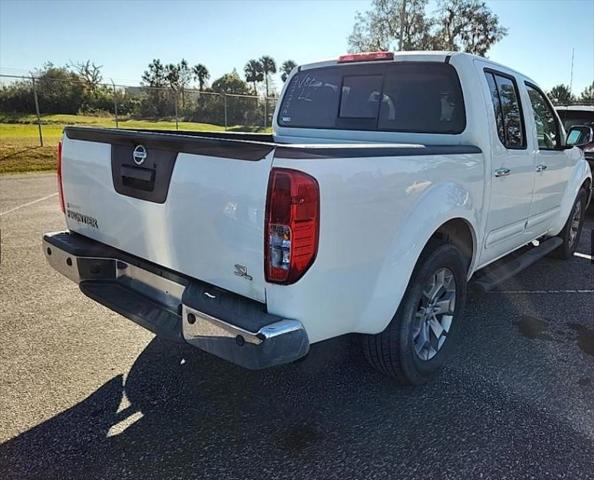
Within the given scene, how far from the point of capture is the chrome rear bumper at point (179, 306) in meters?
2.16

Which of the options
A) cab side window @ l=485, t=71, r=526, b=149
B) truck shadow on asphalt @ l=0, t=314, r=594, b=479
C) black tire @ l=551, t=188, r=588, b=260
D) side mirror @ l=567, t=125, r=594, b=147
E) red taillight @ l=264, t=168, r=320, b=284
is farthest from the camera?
black tire @ l=551, t=188, r=588, b=260

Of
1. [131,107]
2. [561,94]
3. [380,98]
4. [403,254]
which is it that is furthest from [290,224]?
[561,94]

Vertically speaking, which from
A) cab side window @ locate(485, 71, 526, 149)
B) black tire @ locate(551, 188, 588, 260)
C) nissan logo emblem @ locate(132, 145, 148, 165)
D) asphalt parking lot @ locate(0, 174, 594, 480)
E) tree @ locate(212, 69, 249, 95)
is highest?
tree @ locate(212, 69, 249, 95)

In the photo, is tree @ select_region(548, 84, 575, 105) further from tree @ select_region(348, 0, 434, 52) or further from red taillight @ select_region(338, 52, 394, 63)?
red taillight @ select_region(338, 52, 394, 63)

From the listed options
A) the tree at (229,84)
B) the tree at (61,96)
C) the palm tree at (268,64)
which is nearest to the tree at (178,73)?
the tree at (229,84)

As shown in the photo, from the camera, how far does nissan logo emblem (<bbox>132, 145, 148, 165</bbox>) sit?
2.65 meters

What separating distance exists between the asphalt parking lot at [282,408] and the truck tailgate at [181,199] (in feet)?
2.75

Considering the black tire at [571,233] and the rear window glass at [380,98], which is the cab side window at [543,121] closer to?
the black tire at [571,233]

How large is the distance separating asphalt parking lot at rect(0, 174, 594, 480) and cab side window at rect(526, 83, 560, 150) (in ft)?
5.35

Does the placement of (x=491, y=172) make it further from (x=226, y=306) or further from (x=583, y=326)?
(x=226, y=306)

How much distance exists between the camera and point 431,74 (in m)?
3.65

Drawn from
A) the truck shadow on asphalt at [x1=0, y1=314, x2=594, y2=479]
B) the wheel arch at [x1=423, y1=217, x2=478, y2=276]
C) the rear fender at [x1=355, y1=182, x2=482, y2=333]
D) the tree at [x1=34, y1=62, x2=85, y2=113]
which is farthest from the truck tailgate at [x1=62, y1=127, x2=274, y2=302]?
the tree at [x1=34, y1=62, x2=85, y2=113]

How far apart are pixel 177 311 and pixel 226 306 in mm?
486

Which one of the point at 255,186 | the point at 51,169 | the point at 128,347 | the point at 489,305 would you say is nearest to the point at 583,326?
the point at 489,305
